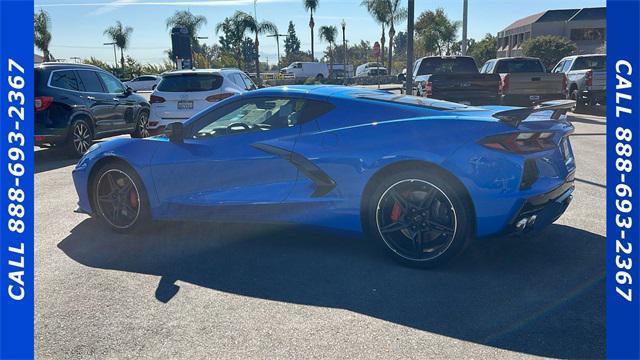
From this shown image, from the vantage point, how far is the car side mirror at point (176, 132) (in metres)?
4.88

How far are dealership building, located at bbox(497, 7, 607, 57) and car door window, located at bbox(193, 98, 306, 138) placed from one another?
64022 millimetres

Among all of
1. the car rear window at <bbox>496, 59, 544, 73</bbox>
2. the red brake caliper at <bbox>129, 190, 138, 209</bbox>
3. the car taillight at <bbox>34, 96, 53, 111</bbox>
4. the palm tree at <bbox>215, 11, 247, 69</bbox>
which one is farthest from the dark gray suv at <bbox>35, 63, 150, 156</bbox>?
the palm tree at <bbox>215, 11, 247, 69</bbox>

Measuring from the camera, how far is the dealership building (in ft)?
202

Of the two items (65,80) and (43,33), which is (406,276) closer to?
(65,80)

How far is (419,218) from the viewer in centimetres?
404

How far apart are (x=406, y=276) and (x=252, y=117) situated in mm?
1953

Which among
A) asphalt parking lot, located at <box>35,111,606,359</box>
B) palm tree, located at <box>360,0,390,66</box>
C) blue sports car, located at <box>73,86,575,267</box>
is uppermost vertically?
palm tree, located at <box>360,0,390,66</box>

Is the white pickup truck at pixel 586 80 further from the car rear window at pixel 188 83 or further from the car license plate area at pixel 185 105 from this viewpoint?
the car license plate area at pixel 185 105

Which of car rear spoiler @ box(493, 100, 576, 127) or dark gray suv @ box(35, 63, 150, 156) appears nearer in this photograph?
car rear spoiler @ box(493, 100, 576, 127)

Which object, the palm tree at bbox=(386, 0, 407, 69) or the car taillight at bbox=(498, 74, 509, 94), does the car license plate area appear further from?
the palm tree at bbox=(386, 0, 407, 69)

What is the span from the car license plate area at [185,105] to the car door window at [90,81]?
1.85 meters

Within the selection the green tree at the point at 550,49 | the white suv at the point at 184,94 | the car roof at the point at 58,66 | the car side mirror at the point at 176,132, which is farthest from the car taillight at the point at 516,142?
the green tree at the point at 550,49

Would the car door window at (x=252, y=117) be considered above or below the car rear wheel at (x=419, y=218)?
above

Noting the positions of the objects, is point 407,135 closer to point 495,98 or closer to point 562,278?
point 562,278
